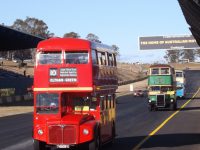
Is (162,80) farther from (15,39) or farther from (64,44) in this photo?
(64,44)

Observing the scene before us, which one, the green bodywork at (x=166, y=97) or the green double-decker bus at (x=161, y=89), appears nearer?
the green bodywork at (x=166, y=97)

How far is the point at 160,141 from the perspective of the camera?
2061 cm

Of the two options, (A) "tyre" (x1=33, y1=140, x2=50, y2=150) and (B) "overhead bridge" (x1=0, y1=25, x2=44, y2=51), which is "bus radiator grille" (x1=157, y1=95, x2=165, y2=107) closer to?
(B) "overhead bridge" (x1=0, y1=25, x2=44, y2=51)

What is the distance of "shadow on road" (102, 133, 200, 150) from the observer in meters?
19.1

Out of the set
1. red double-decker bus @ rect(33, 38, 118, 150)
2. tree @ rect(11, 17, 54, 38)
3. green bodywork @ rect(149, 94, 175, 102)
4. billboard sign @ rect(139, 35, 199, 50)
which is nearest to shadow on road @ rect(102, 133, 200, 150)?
red double-decker bus @ rect(33, 38, 118, 150)

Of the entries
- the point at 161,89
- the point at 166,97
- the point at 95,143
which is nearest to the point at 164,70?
the point at 161,89

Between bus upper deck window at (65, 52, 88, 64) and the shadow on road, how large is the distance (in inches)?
144

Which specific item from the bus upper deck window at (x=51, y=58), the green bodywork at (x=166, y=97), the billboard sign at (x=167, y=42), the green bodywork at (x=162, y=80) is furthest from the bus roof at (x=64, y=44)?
the billboard sign at (x=167, y=42)

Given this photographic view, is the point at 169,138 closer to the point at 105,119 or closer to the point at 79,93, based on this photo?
the point at 105,119

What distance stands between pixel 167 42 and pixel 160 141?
11718 centimetres

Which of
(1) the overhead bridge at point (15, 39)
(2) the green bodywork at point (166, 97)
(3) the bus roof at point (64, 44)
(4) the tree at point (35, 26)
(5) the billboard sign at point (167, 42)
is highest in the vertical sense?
(4) the tree at point (35, 26)

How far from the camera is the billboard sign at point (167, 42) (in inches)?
5221

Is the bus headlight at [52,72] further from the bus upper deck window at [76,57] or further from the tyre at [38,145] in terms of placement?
the tyre at [38,145]

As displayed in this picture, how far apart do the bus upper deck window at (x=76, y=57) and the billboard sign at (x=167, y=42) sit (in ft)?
382
